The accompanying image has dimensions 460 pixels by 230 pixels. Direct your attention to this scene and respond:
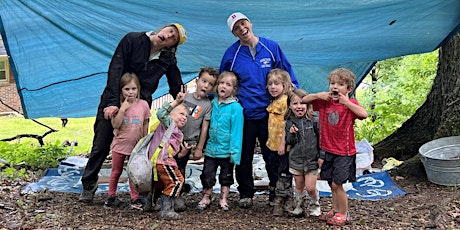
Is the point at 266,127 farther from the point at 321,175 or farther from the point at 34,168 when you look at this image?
the point at 34,168

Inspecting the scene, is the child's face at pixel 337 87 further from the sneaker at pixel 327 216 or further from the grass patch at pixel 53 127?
the grass patch at pixel 53 127

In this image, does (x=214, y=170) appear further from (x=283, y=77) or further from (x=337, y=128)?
(x=337, y=128)

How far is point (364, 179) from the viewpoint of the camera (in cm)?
488

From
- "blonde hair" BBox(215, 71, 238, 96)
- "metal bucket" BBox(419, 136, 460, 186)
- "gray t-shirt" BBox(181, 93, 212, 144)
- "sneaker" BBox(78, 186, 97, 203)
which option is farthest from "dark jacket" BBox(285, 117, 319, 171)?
"sneaker" BBox(78, 186, 97, 203)

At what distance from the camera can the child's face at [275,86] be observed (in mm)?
3738

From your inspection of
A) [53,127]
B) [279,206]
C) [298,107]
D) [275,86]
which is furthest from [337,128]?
[53,127]

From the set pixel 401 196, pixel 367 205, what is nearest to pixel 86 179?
pixel 367 205

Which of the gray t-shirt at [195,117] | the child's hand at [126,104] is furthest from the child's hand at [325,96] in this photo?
the child's hand at [126,104]

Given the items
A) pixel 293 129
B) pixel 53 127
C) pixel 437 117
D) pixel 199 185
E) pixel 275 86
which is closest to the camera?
pixel 293 129

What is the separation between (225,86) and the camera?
12.5 ft

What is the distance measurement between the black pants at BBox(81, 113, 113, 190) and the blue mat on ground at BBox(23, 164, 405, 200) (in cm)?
54

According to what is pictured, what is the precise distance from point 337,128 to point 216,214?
3.54 ft

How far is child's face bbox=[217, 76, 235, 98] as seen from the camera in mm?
3816

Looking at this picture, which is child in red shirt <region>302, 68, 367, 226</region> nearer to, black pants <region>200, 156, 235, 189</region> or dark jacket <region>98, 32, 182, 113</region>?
black pants <region>200, 156, 235, 189</region>
